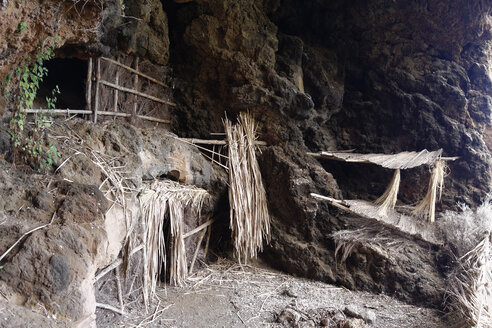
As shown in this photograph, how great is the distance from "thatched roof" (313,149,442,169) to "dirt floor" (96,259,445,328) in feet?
5.56

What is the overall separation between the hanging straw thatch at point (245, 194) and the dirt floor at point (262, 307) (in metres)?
0.42

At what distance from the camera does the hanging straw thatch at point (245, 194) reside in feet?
15.6

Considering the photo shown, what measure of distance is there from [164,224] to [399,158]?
10.9ft

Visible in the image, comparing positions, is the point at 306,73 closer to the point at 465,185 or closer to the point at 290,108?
the point at 290,108

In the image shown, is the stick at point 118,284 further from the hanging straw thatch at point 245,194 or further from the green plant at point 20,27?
the green plant at point 20,27

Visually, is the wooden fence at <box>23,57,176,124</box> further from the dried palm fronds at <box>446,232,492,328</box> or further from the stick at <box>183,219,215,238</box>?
the dried palm fronds at <box>446,232,492,328</box>

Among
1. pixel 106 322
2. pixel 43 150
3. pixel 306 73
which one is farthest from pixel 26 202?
pixel 306 73

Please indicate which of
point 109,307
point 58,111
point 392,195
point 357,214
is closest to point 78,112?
point 58,111

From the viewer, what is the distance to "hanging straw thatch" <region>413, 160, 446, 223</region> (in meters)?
4.70

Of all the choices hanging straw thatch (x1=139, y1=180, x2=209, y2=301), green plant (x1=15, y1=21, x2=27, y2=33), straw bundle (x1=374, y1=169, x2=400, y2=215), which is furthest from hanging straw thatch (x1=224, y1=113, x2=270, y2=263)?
green plant (x1=15, y1=21, x2=27, y2=33)

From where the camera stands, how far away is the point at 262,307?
12.5 feet

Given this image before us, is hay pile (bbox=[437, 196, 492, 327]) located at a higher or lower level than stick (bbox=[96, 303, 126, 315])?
higher

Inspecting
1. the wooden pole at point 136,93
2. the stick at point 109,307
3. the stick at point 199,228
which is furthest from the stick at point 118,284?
the wooden pole at point 136,93

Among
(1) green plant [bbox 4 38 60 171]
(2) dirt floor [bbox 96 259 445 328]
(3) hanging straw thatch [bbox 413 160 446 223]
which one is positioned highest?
(1) green plant [bbox 4 38 60 171]
